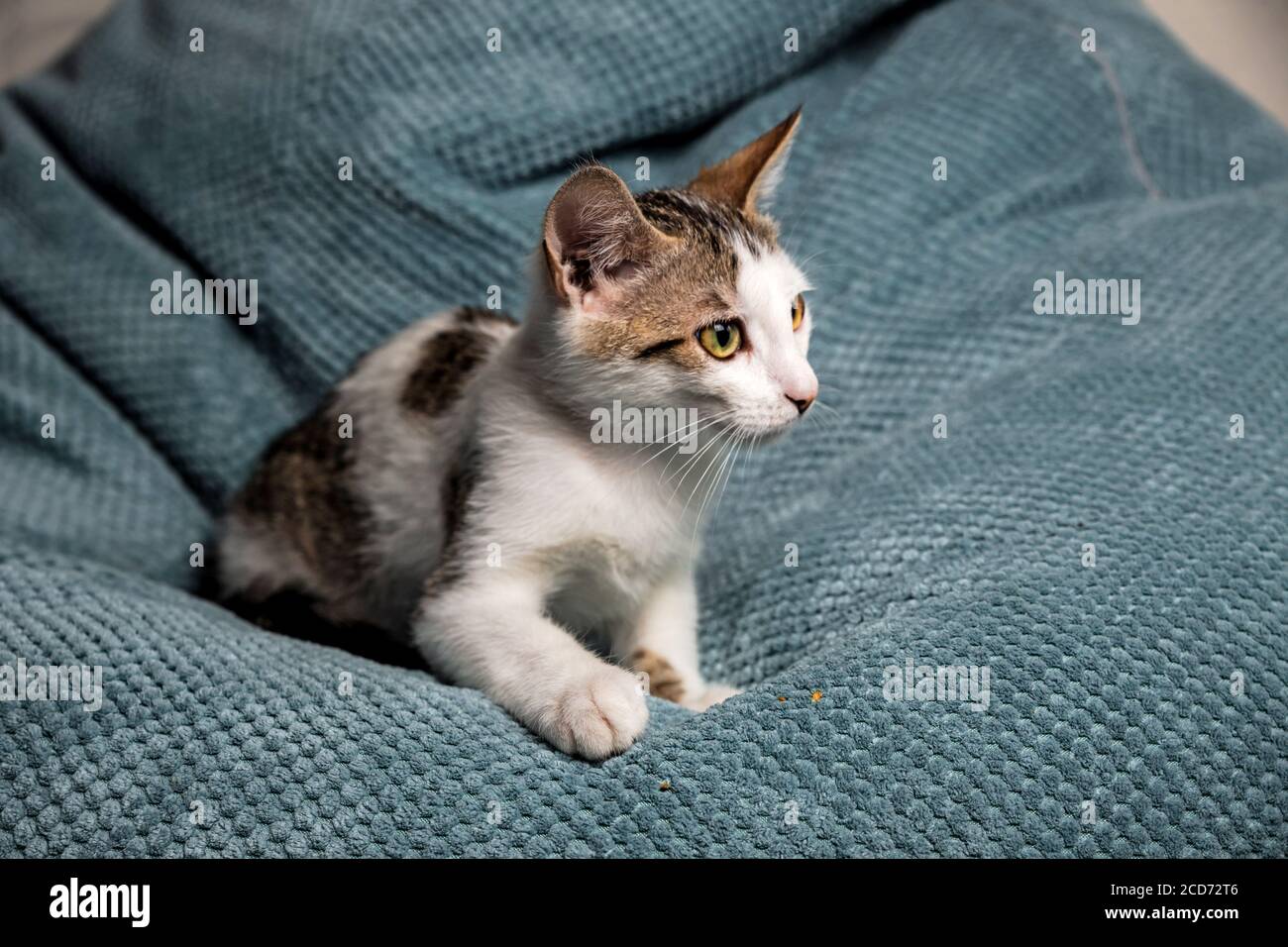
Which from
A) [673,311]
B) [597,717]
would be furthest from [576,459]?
[597,717]

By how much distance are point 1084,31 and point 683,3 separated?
2.03ft

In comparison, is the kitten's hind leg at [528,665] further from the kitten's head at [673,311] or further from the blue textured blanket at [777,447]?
the kitten's head at [673,311]

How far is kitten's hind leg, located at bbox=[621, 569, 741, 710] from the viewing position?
1146mm

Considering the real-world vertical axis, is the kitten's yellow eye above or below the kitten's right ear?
below

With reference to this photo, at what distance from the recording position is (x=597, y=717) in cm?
90

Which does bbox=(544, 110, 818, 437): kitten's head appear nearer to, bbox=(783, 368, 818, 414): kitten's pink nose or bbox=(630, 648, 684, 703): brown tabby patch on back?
bbox=(783, 368, 818, 414): kitten's pink nose

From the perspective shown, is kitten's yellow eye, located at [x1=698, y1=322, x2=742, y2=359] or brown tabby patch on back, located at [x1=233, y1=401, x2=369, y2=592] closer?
kitten's yellow eye, located at [x1=698, y1=322, x2=742, y2=359]

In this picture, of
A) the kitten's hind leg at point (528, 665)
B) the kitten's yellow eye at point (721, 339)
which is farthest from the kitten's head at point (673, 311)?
the kitten's hind leg at point (528, 665)

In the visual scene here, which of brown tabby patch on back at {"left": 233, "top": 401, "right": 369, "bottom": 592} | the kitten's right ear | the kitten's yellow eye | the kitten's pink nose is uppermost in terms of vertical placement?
the kitten's right ear

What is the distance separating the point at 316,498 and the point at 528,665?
19.3 inches

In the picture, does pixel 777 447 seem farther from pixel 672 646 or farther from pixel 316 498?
pixel 316 498

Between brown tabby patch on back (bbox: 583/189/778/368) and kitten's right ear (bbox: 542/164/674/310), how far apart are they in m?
0.02

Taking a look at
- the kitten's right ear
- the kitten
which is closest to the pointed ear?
the kitten
